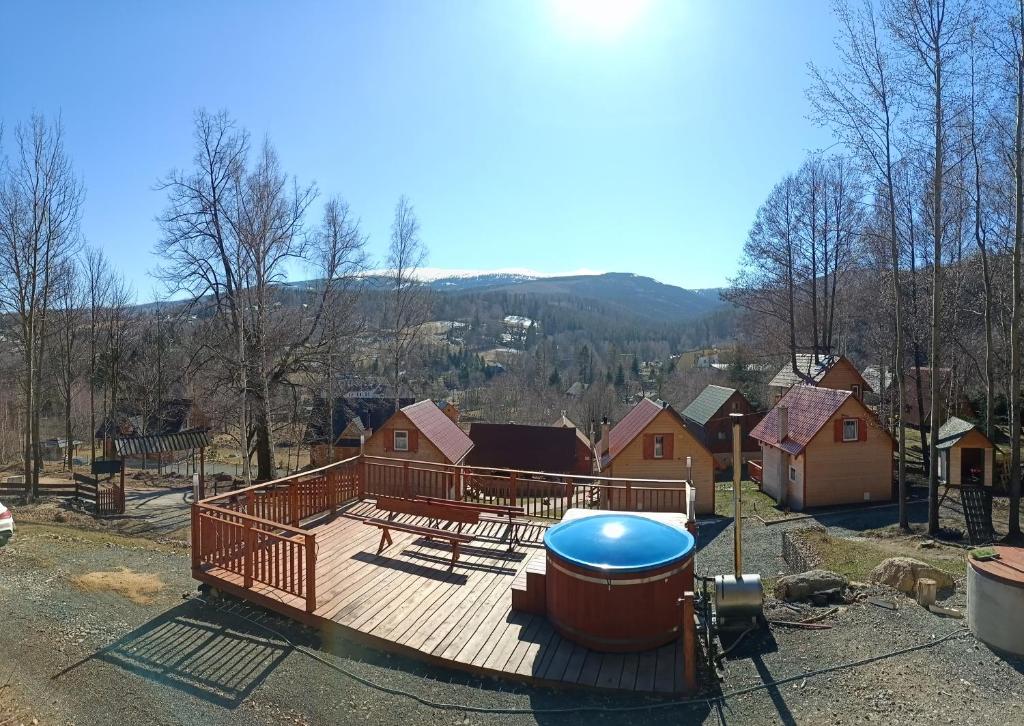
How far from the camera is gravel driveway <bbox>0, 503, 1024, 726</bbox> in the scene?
17.2 ft

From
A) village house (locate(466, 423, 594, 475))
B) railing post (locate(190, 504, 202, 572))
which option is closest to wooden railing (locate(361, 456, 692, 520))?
railing post (locate(190, 504, 202, 572))

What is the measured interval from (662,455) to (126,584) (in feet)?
60.4

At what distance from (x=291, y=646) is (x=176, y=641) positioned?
53.5 inches

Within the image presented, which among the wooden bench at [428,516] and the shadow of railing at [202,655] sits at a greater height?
the wooden bench at [428,516]

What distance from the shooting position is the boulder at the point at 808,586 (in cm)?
779

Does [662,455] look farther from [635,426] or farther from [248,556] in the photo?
[248,556]

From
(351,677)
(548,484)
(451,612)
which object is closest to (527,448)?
(548,484)

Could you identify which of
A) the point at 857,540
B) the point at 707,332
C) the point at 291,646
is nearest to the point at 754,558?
the point at 857,540

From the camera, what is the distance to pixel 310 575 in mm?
6734

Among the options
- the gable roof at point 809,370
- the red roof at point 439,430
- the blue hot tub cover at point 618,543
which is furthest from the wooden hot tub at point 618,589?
the gable roof at point 809,370

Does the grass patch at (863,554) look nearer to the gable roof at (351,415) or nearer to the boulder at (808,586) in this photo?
the boulder at (808,586)

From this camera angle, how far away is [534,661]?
234 inches

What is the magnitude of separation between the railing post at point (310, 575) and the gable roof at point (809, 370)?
94.3ft

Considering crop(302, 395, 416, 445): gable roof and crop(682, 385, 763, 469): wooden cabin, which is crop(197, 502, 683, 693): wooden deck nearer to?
crop(302, 395, 416, 445): gable roof
